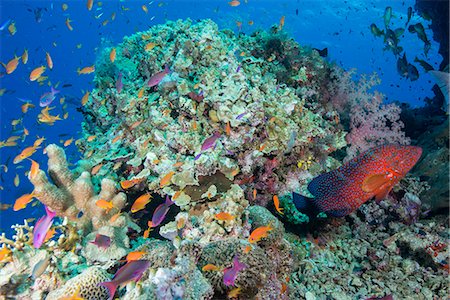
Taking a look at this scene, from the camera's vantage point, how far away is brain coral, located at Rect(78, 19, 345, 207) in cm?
459

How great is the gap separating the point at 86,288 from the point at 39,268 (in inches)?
23.4

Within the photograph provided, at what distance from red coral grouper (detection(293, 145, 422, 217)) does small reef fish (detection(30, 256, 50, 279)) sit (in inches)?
125

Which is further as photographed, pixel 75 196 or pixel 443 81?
pixel 443 81

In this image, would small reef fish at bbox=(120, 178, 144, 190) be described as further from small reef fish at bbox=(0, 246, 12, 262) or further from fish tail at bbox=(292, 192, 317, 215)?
fish tail at bbox=(292, 192, 317, 215)

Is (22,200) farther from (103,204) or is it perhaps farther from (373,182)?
(373,182)

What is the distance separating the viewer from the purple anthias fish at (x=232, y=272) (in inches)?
104

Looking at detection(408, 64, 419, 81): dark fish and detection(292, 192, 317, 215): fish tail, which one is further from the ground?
detection(408, 64, 419, 81): dark fish

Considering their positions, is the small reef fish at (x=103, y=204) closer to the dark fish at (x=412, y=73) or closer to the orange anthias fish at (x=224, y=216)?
the orange anthias fish at (x=224, y=216)

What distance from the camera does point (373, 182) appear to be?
3656 millimetres

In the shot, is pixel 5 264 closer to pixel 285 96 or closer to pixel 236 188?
pixel 236 188

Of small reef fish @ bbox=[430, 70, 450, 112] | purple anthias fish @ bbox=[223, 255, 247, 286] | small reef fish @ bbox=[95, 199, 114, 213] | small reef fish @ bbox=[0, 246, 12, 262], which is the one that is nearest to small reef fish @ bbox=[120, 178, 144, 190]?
small reef fish @ bbox=[95, 199, 114, 213]

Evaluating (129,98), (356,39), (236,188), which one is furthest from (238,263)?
(356,39)

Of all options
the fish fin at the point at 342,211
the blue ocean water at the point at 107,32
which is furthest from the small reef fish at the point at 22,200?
the blue ocean water at the point at 107,32

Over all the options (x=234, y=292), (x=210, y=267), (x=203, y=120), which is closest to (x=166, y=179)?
(x=203, y=120)
